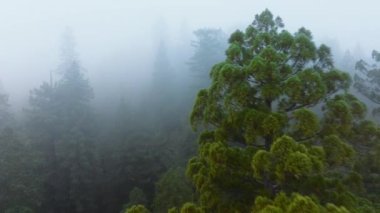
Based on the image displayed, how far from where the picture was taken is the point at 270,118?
934 centimetres

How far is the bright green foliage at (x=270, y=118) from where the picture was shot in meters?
9.48

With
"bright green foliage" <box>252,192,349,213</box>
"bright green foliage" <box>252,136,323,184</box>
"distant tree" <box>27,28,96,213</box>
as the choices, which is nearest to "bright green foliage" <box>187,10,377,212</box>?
"bright green foliage" <box>252,136,323,184</box>

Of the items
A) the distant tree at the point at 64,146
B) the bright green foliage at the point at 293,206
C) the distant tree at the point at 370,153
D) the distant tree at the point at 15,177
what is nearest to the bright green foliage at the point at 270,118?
the distant tree at the point at 370,153

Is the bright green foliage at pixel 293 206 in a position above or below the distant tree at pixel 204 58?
below

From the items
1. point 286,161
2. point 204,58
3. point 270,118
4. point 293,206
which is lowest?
point 293,206

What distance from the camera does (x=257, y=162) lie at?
865 cm

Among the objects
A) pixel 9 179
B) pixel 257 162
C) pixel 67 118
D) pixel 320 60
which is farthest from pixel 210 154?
pixel 67 118

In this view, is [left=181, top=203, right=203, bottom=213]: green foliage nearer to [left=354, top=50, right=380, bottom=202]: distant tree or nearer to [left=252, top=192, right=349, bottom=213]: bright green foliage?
[left=252, top=192, right=349, bottom=213]: bright green foliage

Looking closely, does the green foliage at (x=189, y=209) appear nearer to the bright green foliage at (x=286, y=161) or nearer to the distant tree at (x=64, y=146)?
the bright green foliage at (x=286, y=161)

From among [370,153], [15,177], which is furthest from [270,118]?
[15,177]

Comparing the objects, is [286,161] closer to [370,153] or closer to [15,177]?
[370,153]

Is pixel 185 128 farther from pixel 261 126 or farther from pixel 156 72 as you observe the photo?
pixel 261 126

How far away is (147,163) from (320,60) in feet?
91.2

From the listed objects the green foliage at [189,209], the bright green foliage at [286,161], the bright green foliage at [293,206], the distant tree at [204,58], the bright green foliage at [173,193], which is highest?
the distant tree at [204,58]
